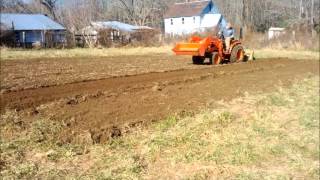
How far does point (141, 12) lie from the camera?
62000 millimetres

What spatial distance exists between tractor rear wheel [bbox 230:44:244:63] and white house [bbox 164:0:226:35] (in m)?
44.6

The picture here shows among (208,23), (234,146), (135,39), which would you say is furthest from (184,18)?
(234,146)

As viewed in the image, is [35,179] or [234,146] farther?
[234,146]

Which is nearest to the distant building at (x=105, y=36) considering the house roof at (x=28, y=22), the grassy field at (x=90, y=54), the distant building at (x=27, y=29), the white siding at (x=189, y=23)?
the distant building at (x=27, y=29)

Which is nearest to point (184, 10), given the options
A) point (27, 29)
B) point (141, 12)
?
point (141, 12)

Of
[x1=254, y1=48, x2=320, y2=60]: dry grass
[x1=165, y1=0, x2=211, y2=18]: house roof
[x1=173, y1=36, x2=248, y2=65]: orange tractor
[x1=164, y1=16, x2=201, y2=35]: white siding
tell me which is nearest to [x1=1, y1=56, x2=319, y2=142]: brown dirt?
[x1=173, y1=36, x2=248, y2=65]: orange tractor

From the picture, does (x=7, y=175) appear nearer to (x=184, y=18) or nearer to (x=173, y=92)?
(x=173, y=92)

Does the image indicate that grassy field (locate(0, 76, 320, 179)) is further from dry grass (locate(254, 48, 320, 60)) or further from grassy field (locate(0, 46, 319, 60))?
dry grass (locate(254, 48, 320, 60))

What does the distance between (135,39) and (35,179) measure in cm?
4065

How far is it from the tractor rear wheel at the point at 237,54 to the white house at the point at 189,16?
4457cm

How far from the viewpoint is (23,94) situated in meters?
11.0

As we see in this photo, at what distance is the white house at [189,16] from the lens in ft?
215

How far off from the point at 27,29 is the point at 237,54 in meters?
31.7

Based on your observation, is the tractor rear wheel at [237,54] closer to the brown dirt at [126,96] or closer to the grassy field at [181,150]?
the brown dirt at [126,96]
